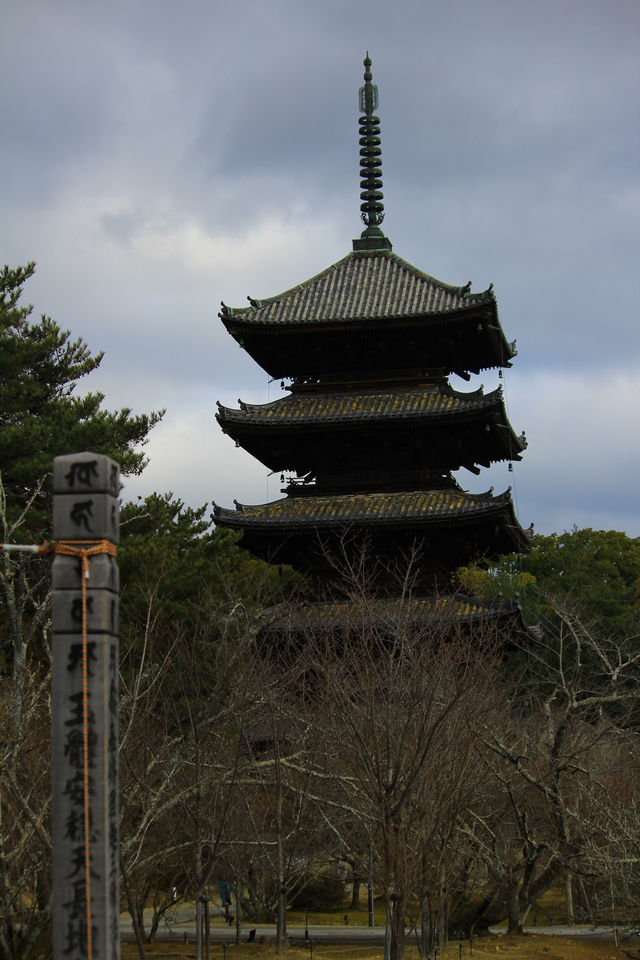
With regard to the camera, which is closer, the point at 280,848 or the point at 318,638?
the point at 280,848

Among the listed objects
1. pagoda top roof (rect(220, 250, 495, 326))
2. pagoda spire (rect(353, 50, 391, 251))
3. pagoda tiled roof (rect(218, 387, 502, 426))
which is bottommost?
pagoda tiled roof (rect(218, 387, 502, 426))

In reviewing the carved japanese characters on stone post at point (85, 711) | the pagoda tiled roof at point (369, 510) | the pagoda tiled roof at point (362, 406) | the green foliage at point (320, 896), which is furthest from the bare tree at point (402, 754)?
the green foliage at point (320, 896)

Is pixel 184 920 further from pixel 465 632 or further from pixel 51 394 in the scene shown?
pixel 51 394

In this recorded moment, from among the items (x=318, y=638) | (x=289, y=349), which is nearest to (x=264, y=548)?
(x=318, y=638)

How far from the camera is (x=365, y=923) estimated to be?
2342cm

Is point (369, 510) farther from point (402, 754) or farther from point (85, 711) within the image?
point (85, 711)

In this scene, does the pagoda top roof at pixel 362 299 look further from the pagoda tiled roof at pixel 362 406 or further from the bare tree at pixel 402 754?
the bare tree at pixel 402 754

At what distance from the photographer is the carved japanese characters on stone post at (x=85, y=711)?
19.8 ft

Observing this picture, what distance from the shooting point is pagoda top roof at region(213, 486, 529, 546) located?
22562 millimetres

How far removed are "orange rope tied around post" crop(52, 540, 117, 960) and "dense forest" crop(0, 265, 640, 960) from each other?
4.59 metres

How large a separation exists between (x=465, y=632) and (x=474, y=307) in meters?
6.79

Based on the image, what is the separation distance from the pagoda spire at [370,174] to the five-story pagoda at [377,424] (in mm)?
2120

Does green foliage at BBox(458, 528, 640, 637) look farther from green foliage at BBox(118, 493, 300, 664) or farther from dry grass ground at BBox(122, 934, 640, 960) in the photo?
dry grass ground at BBox(122, 934, 640, 960)

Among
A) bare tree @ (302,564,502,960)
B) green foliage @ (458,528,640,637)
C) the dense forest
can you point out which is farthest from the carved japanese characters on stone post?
green foliage @ (458,528,640,637)
